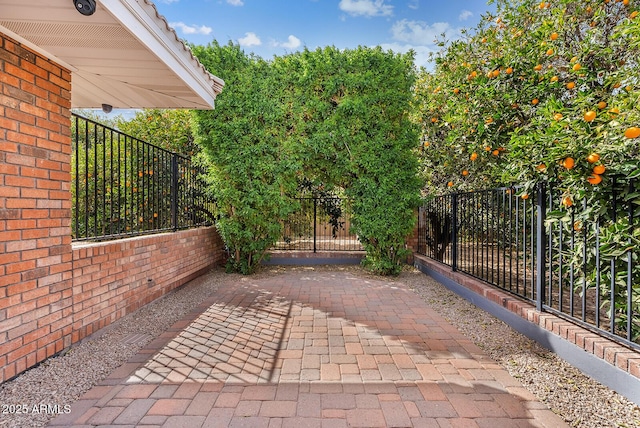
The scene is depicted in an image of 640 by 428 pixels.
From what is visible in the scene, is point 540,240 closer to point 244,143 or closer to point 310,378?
point 310,378

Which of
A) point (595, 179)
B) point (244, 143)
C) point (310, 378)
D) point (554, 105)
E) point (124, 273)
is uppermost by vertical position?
point (244, 143)

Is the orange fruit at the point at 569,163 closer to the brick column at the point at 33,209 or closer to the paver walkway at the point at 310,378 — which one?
the paver walkway at the point at 310,378

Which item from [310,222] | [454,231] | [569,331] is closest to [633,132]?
[569,331]

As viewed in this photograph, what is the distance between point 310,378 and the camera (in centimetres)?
266

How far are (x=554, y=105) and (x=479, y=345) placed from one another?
239 centimetres

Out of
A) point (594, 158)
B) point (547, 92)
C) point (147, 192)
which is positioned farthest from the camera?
point (147, 192)

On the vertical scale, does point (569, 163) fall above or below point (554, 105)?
below

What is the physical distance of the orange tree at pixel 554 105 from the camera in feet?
8.35

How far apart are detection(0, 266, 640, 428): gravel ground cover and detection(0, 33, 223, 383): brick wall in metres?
0.17

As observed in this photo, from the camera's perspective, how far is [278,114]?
6.13 m

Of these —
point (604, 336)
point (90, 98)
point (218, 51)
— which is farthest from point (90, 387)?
point (218, 51)

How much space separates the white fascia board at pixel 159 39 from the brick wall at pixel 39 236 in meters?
0.96

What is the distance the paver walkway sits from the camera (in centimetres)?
216

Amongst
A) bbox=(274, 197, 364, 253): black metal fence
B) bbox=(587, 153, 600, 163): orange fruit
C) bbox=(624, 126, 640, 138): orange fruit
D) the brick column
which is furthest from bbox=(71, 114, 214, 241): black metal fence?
bbox=(624, 126, 640, 138): orange fruit
